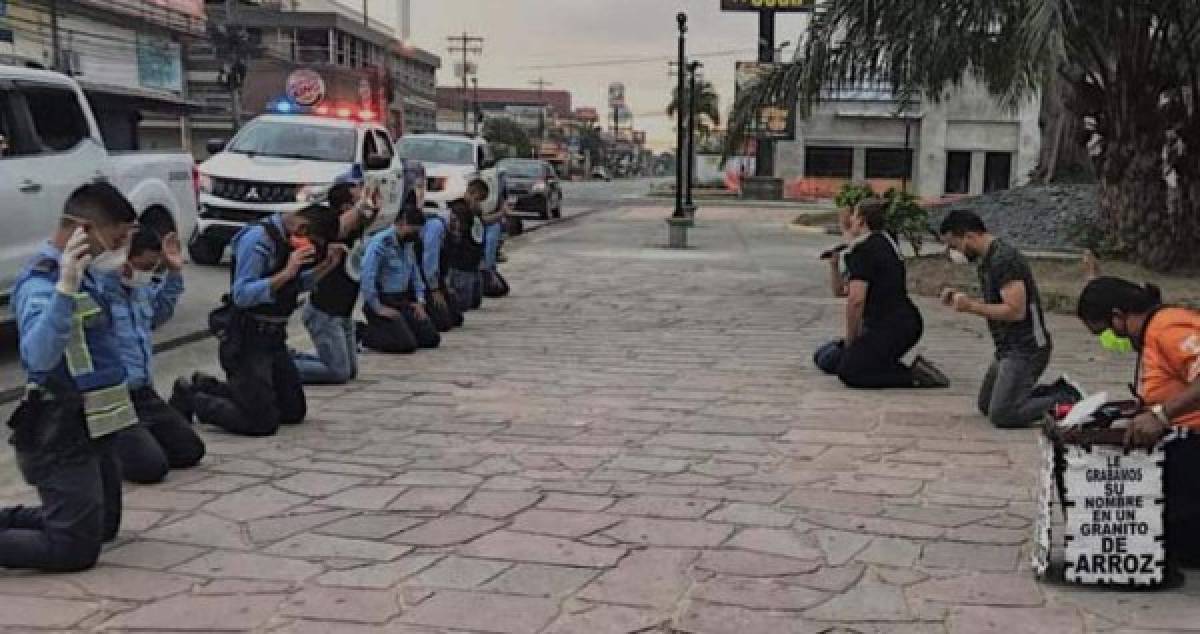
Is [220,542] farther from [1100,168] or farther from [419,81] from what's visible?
[419,81]

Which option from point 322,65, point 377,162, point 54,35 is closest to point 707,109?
point 322,65

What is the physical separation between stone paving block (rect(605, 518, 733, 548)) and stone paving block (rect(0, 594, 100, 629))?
202 cm

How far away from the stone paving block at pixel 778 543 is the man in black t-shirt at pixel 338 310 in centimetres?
368

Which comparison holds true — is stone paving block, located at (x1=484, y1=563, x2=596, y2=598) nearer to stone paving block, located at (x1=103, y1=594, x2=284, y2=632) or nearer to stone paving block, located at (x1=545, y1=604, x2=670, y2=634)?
stone paving block, located at (x1=545, y1=604, x2=670, y2=634)

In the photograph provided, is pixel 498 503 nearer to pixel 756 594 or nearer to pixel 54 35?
pixel 756 594

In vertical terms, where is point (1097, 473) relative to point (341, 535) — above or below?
above

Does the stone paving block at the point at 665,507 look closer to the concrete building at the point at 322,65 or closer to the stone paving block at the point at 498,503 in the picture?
the stone paving block at the point at 498,503

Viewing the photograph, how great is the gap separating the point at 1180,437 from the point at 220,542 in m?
3.72

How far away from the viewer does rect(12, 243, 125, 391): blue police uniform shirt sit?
13.9 feet

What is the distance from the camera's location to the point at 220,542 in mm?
4891

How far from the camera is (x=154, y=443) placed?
18.6 feet

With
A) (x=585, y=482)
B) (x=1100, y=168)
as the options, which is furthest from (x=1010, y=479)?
(x=1100, y=168)

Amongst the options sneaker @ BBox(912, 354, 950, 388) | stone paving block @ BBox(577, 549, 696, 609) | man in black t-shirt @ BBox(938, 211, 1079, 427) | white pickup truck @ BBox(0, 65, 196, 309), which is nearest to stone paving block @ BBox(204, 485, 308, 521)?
stone paving block @ BBox(577, 549, 696, 609)

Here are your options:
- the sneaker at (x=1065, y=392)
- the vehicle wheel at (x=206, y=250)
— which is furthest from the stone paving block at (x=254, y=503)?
the vehicle wheel at (x=206, y=250)
